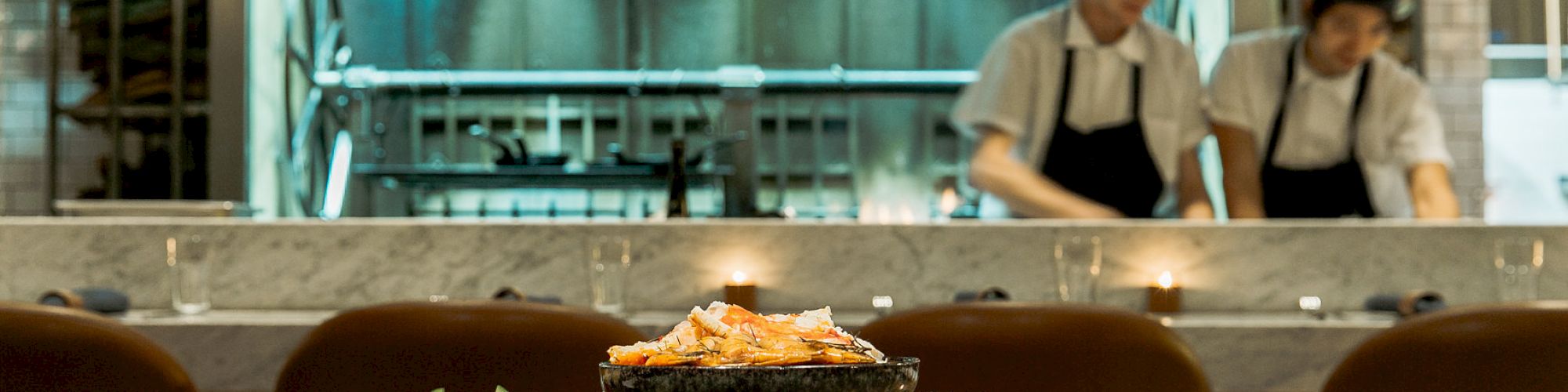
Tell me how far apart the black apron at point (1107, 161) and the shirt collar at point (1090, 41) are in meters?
0.02

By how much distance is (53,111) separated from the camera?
4613 mm

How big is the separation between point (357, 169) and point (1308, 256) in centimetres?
379

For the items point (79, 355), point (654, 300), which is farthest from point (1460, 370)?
point (654, 300)

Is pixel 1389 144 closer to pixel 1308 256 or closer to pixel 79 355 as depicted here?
pixel 1308 256

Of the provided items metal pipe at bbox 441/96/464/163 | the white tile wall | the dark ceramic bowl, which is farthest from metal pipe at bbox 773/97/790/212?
the dark ceramic bowl

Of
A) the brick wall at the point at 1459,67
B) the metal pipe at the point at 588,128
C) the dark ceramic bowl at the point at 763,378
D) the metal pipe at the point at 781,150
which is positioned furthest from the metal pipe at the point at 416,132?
the dark ceramic bowl at the point at 763,378

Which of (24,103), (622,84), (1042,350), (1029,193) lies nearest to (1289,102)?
(1029,193)

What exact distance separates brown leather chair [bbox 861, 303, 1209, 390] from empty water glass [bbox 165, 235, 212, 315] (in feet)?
4.62

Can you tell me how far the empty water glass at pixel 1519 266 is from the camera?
2262mm

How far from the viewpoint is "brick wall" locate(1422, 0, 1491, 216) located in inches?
175

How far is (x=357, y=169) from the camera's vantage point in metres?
5.29

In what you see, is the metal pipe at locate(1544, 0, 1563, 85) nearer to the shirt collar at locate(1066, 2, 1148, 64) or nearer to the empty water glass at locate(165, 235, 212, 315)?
the shirt collar at locate(1066, 2, 1148, 64)

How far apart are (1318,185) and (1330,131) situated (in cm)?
11

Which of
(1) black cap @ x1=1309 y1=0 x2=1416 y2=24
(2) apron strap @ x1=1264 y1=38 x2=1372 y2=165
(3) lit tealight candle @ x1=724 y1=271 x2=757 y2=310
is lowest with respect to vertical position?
(3) lit tealight candle @ x1=724 y1=271 x2=757 y2=310
